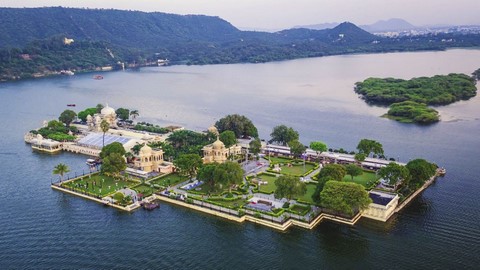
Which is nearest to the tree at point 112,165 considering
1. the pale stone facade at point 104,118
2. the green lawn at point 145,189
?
the green lawn at point 145,189

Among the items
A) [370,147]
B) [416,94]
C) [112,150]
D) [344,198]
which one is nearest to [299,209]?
[344,198]

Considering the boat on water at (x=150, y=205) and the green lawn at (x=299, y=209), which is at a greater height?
the green lawn at (x=299, y=209)

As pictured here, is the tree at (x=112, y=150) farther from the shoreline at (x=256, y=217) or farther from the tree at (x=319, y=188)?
the tree at (x=319, y=188)

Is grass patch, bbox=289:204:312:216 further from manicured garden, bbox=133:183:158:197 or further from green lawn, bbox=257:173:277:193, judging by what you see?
manicured garden, bbox=133:183:158:197

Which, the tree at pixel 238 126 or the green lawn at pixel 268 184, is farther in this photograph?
the tree at pixel 238 126

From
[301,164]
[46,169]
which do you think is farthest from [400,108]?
[46,169]

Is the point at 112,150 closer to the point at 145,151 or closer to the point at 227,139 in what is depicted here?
the point at 145,151

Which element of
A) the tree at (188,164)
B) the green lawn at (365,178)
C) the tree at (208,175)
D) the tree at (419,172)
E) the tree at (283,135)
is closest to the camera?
the tree at (419,172)

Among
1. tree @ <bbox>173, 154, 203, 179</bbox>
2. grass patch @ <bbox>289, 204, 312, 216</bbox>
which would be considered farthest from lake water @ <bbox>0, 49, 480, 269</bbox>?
tree @ <bbox>173, 154, 203, 179</bbox>
